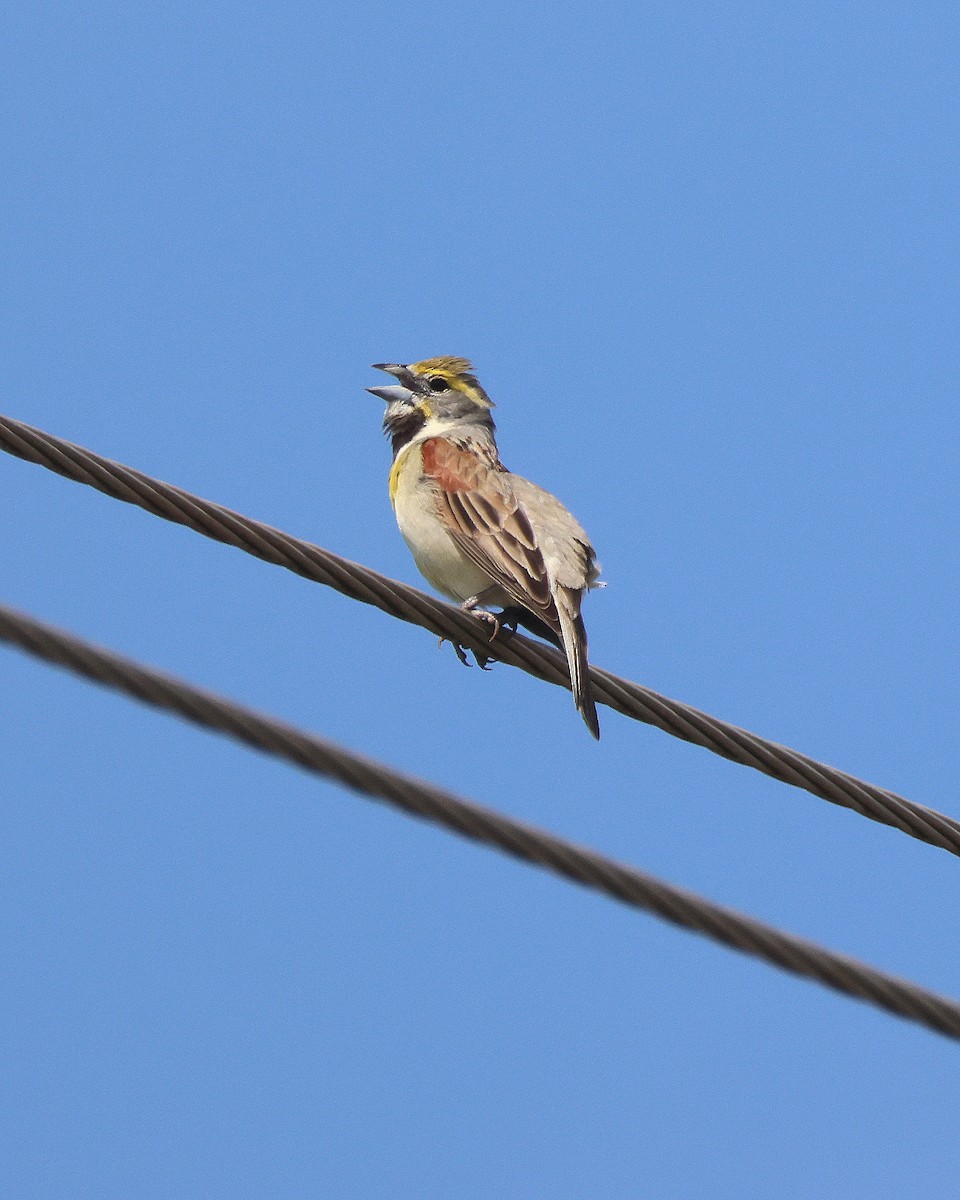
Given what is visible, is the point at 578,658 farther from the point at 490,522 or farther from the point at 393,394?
the point at 393,394

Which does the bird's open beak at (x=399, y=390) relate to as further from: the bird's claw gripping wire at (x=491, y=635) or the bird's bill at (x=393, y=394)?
the bird's claw gripping wire at (x=491, y=635)

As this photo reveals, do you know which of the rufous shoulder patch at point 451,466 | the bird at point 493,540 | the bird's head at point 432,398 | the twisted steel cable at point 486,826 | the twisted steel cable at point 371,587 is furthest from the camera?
the bird's head at point 432,398

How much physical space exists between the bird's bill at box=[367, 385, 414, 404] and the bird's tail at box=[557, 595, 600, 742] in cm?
325

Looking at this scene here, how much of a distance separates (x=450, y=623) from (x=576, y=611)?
53.0 inches

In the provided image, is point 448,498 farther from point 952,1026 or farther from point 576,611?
point 952,1026

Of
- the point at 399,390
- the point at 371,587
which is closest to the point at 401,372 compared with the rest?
the point at 399,390

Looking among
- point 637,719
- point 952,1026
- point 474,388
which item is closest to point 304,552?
point 637,719

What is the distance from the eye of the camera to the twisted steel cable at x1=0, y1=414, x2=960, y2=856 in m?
5.70

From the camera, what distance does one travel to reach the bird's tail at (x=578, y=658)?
7109 mm

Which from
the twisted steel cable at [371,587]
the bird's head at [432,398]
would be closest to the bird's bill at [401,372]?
the bird's head at [432,398]

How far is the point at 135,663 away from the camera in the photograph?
12.4ft

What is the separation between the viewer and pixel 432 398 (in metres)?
11.1

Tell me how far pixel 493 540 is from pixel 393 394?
2.72m

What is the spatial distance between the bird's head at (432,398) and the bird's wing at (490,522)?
1128 mm
